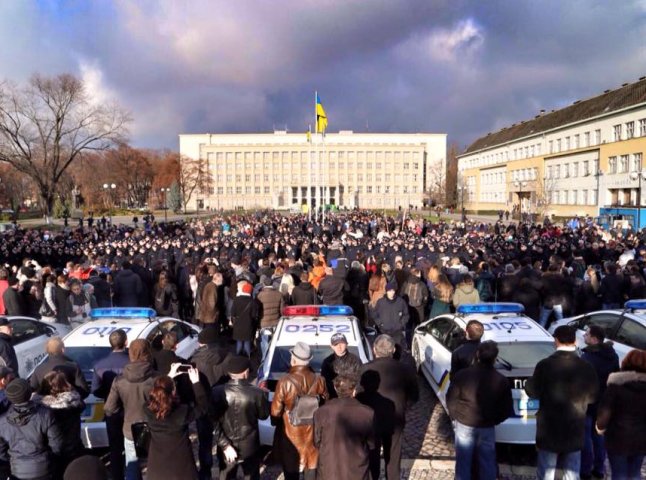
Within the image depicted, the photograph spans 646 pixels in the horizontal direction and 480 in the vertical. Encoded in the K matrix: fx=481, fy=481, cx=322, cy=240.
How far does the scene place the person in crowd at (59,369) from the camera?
493cm

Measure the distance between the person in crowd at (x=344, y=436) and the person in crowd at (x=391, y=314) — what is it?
13.7 feet

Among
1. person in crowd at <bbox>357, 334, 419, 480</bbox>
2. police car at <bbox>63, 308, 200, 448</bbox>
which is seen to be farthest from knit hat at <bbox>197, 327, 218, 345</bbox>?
person in crowd at <bbox>357, 334, 419, 480</bbox>

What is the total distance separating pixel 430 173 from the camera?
366ft

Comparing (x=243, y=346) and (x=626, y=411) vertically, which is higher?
(x=626, y=411)

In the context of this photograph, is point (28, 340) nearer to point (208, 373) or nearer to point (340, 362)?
point (208, 373)

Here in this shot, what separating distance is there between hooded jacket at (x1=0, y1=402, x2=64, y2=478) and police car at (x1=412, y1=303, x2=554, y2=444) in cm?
436

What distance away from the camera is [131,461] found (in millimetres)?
4707

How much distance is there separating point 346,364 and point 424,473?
1567 mm

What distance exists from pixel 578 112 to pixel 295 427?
65582 millimetres

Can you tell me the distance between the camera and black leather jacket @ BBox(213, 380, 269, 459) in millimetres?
4238

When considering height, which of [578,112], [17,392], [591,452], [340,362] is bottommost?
[591,452]

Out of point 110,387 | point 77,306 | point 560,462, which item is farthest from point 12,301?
point 560,462

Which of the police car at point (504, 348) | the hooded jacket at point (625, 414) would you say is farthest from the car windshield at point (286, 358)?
the hooded jacket at point (625, 414)

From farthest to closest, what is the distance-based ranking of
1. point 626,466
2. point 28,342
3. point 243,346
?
point 243,346, point 28,342, point 626,466
